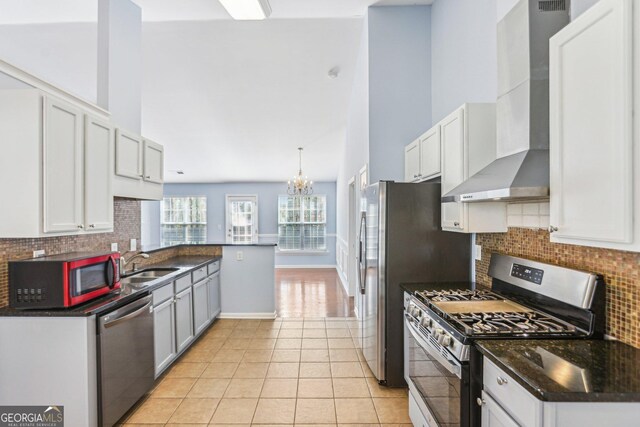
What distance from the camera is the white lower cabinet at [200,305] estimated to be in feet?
12.0

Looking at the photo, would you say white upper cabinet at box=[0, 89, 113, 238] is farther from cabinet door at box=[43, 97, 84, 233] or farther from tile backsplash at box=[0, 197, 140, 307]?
tile backsplash at box=[0, 197, 140, 307]

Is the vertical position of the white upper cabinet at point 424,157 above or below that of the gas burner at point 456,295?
above

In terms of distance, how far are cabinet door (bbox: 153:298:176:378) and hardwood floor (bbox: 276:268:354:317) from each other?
1867 millimetres

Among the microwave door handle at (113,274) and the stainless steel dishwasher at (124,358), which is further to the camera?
the microwave door handle at (113,274)

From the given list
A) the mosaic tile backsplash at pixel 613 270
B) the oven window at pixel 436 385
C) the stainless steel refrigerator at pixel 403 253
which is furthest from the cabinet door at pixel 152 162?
the mosaic tile backsplash at pixel 613 270

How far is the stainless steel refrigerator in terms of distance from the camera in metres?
2.68

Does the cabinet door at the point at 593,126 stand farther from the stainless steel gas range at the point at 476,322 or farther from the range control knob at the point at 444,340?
the range control knob at the point at 444,340

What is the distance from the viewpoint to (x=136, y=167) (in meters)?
3.05

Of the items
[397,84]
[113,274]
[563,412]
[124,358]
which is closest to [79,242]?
[113,274]

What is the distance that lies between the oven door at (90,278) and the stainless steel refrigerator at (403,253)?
203cm

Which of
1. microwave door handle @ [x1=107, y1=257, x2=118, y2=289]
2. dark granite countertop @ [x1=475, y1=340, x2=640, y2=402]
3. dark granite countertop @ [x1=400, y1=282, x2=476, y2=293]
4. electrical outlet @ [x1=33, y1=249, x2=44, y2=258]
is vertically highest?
electrical outlet @ [x1=33, y1=249, x2=44, y2=258]

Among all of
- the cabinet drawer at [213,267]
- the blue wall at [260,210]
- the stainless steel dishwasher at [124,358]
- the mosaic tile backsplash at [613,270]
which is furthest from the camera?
the blue wall at [260,210]

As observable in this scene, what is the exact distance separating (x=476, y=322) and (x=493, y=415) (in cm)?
42

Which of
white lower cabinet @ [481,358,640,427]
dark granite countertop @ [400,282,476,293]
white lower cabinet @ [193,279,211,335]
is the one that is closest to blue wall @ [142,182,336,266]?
white lower cabinet @ [193,279,211,335]
